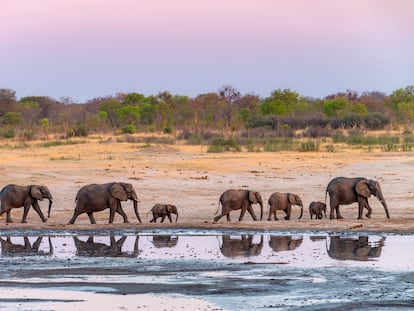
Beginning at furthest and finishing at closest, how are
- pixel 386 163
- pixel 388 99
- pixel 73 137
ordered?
1. pixel 388 99
2. pixel 73 137
3. pixel 386 163


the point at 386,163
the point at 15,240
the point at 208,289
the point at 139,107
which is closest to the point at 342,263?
the point at 208,289

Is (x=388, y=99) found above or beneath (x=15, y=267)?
above

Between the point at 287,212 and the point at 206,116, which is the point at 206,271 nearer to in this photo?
the point at 287,212

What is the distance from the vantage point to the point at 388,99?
80.6 metres

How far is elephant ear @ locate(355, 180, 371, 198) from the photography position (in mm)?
20547

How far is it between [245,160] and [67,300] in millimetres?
22680

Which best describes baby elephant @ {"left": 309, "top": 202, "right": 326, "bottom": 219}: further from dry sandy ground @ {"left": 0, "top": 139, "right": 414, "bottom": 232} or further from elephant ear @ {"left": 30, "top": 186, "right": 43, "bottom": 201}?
elephant ear @ {"left": 30, "top": 186, "right": 43, "bottom": 201}

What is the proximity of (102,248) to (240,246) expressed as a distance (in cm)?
225

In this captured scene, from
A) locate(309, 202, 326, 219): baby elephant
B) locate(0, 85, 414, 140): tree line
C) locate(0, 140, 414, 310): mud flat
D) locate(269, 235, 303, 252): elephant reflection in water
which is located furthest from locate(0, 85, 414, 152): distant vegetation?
locate(269, 235, 303, 252): elephant reflection in water

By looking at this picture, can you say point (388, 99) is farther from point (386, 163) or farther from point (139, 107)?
point (386, 163)

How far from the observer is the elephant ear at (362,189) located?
2055cm

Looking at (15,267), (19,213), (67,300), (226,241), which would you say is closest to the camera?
(67,300)

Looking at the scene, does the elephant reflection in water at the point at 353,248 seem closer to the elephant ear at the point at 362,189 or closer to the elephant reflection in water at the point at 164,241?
the elephant reflection in water at the point at 164,241

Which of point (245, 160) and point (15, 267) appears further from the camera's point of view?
point (245, 160)
